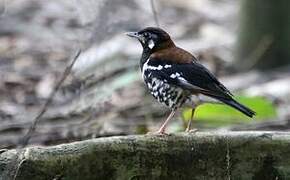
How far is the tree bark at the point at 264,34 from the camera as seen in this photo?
9438 mm

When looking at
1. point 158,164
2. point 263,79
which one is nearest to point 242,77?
point 263,79

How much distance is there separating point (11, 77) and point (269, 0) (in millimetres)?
3093

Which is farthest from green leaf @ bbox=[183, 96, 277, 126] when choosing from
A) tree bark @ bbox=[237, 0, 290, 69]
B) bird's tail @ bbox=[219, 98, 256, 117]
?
tree bark @ bbox=[237, 0, 290, 69]

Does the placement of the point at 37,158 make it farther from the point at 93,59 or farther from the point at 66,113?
the point at 93,59

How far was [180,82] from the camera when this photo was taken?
17.0 feet

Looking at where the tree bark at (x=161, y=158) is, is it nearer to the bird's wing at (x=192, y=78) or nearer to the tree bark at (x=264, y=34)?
the bird's wing at (x=192, y=78)

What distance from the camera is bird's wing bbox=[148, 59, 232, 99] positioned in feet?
16.8

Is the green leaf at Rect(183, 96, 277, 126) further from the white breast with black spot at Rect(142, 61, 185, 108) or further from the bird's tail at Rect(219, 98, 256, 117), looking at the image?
the bird's tail at Rect(219, 98, 256, 117)

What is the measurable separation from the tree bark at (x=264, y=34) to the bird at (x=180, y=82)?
13.7 feet

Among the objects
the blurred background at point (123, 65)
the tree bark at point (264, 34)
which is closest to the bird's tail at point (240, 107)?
the blurred background at point (123, 65)

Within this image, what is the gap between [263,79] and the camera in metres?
9.26

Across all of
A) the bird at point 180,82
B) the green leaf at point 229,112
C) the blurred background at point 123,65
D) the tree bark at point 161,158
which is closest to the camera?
the tree bark at point 161,158

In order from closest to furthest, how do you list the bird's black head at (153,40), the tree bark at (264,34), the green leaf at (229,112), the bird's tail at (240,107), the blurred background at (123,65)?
the bird's tail at (240,107)
the bird's black head at (153,40)
the green leaf at (229,112)
the blurred background at (123,65)
the tree bark at (264,34)

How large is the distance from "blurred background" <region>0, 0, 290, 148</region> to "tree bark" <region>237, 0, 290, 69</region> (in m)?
0.01
